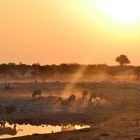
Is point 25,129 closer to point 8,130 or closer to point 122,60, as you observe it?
point 8,130

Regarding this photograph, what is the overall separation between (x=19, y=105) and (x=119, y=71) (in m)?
72.6

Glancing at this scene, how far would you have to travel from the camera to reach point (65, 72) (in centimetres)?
11494

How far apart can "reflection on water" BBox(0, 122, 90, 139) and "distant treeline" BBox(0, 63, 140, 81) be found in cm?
6558

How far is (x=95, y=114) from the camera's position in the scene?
4531 centimetres

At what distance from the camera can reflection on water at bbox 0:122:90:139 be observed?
123 ft

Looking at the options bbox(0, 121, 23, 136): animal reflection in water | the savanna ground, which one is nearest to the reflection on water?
bbox(0, 121, 23, 136): animal reflection in water

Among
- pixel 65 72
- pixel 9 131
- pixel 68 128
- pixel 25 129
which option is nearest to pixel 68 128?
pixel 68 128

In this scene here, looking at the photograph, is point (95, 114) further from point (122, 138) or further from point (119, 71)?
point (119, 71)

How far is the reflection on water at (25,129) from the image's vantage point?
123 ft

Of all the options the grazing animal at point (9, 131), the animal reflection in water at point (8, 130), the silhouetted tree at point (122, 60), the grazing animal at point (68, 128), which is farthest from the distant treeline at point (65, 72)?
the grazing animal at point (9, 131)

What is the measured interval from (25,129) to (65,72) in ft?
249

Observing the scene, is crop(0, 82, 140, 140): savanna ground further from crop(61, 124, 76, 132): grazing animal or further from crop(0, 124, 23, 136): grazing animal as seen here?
crop(0, 124, 23, 136): grazing animal

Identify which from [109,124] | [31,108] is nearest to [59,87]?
[31,108]

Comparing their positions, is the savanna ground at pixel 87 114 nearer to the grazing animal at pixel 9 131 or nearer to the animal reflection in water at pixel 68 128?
the animal reflection in water at pixel 68 128
